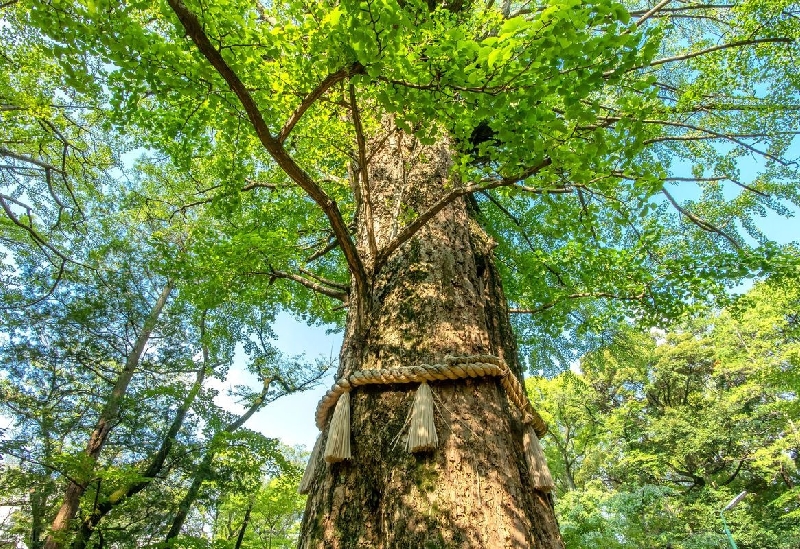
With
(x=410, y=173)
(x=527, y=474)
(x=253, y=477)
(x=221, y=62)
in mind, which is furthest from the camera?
(x=253, y=477)

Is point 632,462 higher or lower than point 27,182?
lower

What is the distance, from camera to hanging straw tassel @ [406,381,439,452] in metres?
1.53

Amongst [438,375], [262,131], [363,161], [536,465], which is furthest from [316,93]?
[536,465]

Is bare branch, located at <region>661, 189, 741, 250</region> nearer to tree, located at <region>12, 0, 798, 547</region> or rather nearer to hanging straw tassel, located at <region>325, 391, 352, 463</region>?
tree, located at <region>12, 0, 798, 547</region>

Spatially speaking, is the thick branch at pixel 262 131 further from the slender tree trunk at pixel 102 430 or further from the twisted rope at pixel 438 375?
the slender tree trunk at pixel 102 430

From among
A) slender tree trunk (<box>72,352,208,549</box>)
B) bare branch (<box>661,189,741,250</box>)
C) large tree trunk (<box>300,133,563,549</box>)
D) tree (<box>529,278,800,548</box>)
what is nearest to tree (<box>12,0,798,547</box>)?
large tree trunk (<box>300,133,563,549</box>)

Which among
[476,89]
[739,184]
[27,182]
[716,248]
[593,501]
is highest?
[27,182]

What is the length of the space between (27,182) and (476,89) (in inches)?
411

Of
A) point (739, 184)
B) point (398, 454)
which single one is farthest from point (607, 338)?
point (398, 454)

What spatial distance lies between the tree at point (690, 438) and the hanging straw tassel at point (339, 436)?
623 centimetres

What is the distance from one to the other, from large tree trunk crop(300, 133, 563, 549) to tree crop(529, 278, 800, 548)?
5703 millimetres

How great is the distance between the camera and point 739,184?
5246 millimetres

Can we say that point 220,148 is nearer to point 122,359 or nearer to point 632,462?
point 122,359

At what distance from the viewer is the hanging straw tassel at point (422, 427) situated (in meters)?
1.53
